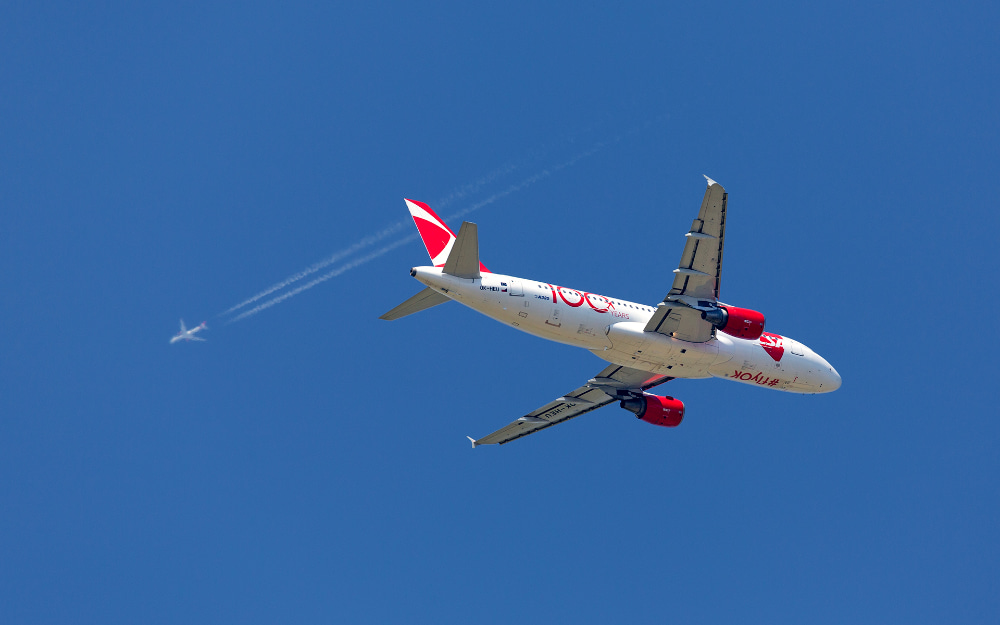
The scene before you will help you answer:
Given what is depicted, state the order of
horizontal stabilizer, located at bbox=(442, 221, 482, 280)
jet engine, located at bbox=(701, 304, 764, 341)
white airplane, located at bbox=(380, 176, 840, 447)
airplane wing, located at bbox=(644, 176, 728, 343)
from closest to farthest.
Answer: horizontal stabilizer, located at bbox=(442, 221, 482, 280)
airplane wing, located at bbox=(644, 176, 728, 343)
white airplane, located at bbox=(380, 176, 840, 447)
jet engine, located at bbox=(701, 304, 764, 341)

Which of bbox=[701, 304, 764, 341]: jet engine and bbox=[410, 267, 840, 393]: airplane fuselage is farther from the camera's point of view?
bbox=[701, 304, 764, 341]: jet engine

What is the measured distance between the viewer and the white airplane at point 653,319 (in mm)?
36531

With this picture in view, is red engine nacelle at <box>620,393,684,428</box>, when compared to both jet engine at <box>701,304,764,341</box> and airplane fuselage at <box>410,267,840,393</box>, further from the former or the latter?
jet engine at <box>701,304,764,341</box>

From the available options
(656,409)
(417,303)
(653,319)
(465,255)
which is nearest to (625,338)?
(653,319)


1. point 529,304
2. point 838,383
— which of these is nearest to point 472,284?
point 529,304

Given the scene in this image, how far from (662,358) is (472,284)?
972 cm

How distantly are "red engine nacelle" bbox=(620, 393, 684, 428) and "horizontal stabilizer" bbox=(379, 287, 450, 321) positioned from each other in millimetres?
13614

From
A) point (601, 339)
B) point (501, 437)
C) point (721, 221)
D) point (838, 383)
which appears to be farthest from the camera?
point (501, 437)

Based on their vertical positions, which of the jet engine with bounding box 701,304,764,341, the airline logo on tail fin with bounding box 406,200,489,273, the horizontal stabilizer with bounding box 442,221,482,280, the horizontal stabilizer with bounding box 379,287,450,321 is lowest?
the jet engine with bounding box 701,304,764,341

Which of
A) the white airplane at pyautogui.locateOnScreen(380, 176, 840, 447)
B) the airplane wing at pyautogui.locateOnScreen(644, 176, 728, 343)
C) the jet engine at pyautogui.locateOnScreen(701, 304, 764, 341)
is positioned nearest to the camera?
the airplane wing at pyautogui.locateOnScreen(644, 176, 728, 343)

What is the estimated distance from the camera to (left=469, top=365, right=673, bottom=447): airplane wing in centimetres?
4659

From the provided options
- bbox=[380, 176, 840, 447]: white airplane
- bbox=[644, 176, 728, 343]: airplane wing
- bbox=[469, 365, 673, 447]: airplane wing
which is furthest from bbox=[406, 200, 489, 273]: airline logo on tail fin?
bbox=[469, 365, 673, 447]: airplane wing

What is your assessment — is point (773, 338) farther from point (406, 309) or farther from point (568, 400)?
point (406, 309)

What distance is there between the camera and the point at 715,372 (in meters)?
42.8
